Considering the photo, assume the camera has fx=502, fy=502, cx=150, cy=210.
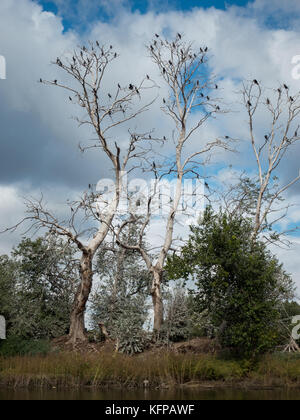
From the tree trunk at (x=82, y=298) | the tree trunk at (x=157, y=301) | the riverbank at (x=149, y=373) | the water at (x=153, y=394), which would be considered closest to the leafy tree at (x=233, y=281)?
the riverbank at (x=149, y=373)

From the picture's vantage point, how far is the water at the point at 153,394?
13.8 metres

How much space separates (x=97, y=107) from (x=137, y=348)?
11.8m

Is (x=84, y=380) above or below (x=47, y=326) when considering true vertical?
below

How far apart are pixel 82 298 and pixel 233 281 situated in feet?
26.1

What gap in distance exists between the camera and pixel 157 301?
2300 cm

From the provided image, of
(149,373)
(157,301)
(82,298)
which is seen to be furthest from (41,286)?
(149,373)

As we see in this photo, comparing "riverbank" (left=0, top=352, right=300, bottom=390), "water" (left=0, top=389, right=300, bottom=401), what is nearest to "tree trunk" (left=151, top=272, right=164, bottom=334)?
"riverbank" (left=0, top=352, right=300, bottom=390)

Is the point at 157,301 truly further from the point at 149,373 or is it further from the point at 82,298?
the point at 149,373

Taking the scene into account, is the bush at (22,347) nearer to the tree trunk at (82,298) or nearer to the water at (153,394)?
the tree trunk at (82,298)

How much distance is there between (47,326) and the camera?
2352cm

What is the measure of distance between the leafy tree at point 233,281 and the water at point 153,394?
7.39 ft
